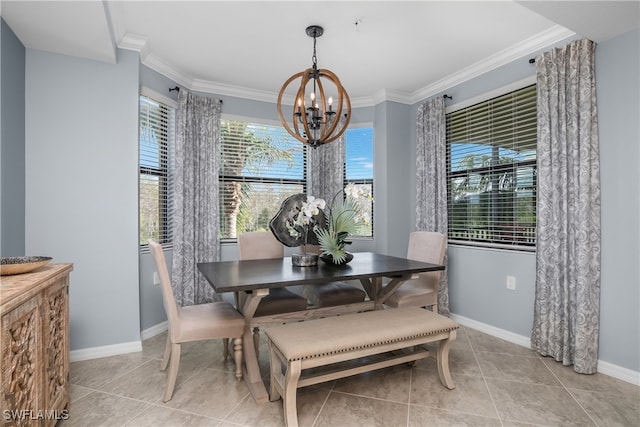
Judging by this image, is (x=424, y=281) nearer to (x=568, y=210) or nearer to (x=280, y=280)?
(x=568, y=210)

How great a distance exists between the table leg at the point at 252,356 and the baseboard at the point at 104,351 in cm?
111

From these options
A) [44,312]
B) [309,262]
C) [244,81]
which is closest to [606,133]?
[309,262]

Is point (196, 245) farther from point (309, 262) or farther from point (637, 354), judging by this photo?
point (637, 354)

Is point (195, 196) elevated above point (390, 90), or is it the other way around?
point (390, 90)

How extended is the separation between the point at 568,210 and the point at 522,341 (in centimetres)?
124

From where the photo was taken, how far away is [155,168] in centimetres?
353

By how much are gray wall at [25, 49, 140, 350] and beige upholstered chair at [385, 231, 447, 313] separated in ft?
7.44

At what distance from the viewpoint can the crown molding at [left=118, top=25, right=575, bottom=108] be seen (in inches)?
114

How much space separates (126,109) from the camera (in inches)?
115

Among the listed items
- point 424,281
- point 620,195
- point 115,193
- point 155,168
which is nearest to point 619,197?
point 620,195

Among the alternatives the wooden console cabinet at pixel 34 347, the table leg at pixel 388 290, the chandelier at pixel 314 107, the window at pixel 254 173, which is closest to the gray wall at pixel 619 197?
the table leg at pixel 388 290

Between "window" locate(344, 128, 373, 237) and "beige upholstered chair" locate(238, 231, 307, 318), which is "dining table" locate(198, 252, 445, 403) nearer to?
"beige upholstered chair" locate(238, 231, 307, 318)

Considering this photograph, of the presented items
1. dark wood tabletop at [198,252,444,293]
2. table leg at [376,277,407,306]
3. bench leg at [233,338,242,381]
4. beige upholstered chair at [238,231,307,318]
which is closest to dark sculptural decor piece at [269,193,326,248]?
dark wood tabletop at [198,252,444,293]

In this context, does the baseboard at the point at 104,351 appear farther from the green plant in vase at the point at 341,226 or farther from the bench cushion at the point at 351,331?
the green plant in vase at the point at 341,226
